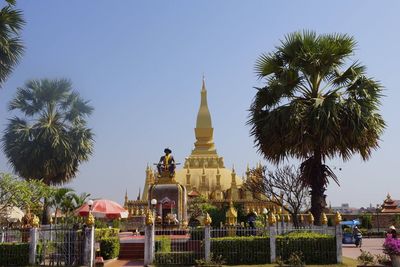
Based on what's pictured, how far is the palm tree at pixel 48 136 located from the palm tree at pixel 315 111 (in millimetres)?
14280

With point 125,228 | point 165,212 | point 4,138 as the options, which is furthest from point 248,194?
point 4,138

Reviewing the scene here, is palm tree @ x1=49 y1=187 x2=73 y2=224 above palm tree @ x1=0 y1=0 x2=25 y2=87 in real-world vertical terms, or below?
below

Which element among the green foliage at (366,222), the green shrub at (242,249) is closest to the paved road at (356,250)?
the green shrub at (242,249)

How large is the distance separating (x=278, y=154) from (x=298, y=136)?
1.31 metres

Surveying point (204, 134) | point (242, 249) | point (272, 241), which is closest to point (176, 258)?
point (242, 249)

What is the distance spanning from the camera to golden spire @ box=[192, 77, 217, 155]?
205ft

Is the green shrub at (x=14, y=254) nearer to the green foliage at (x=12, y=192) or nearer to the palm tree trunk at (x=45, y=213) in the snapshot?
the green foliage at (x=12, y=192)

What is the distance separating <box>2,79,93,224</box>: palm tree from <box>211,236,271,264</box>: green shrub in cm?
1531

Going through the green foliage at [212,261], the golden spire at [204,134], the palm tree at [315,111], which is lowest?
the green foliage at [212,261]

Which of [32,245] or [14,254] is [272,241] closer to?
[32,245]

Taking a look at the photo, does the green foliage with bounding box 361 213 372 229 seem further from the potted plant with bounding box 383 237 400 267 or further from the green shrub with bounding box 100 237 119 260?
the green shrub with bounding box 100 237 119 260

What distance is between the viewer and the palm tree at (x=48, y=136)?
94.2 feet

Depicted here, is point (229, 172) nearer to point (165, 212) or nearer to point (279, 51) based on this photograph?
point (165, 212)

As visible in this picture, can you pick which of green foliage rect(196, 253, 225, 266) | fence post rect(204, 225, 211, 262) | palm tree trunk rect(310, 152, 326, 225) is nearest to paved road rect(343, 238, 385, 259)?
palm tree trunk rect(310, 152, 326, 225)
